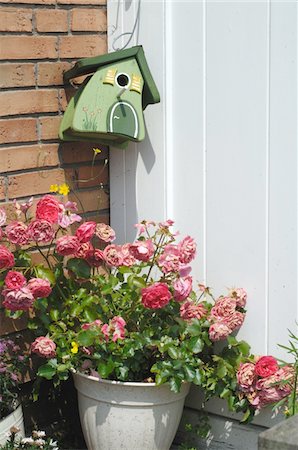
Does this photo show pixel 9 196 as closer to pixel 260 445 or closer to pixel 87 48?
pixel 87 48

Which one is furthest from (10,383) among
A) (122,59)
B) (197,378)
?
(122,59)

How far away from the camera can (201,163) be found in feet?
12.1

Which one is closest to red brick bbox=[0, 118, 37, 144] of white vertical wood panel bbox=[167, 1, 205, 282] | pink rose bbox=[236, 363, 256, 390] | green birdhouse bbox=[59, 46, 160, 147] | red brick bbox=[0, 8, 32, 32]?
green birdhouse bbox=[59, 46, 160, 147]

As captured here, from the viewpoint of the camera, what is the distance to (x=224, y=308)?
349 cm

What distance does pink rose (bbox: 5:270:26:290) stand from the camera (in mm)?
3340

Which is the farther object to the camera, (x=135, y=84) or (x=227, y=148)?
(x=135, y=84)

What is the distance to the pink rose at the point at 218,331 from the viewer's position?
11.3 ft

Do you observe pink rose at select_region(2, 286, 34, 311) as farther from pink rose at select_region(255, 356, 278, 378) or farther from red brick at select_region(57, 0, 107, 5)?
red brick at select_region(57, 0, 107, 5)

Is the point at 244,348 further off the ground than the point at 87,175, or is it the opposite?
the point at 87,175

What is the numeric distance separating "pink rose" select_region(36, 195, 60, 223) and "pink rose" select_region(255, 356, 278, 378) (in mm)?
926

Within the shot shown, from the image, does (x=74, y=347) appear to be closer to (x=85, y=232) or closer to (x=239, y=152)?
(x=85, y=232)

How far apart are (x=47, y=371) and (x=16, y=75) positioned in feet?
3.74

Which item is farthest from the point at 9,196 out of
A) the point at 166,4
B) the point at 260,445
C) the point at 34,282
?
the point at 260,445

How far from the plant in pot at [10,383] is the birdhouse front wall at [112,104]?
893mm
